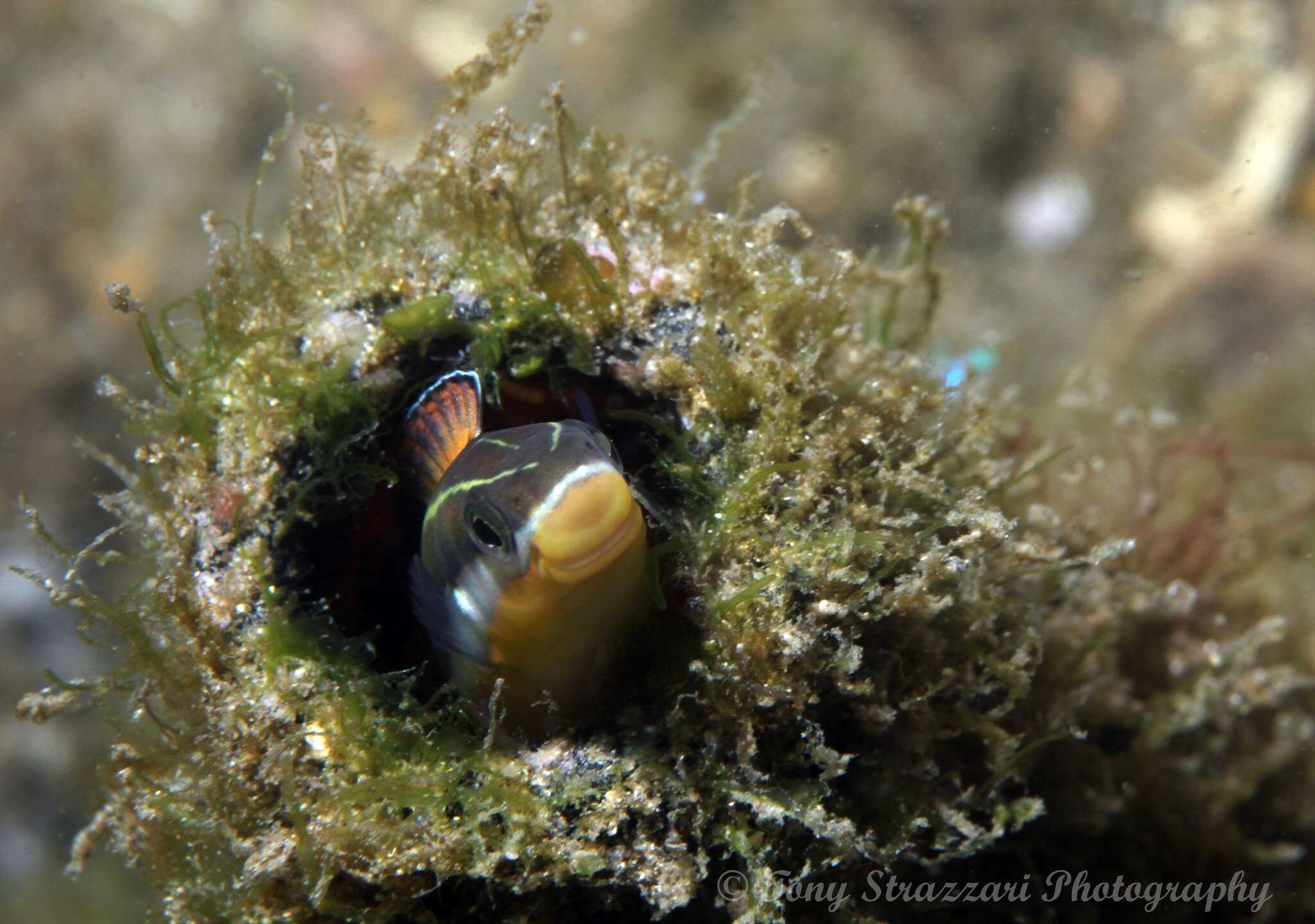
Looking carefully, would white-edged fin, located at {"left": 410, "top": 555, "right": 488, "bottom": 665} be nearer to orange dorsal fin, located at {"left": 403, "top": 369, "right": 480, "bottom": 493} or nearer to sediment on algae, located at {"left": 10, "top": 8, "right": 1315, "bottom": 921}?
sediment on algae, located at {"left": 10, "top": 8, "right": 1315, "bottom": 921}

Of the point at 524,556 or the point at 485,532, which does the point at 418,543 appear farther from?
the point at 524,556

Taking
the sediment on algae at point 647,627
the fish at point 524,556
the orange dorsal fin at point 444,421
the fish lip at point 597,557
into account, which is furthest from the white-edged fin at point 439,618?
the fish lip at point 597,557

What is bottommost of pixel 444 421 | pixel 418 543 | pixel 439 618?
pixel 439 618

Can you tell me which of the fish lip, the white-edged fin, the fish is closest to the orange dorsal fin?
the fish

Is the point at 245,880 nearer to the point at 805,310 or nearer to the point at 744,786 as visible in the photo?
the point at 744,786

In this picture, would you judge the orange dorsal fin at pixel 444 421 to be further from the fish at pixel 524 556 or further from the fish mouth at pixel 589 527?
the fish mouth at pixel 589 527

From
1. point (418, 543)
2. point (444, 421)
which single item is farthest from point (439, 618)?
point (444, 421)
